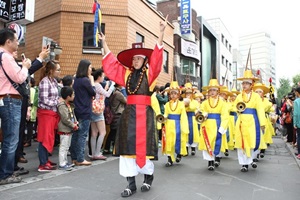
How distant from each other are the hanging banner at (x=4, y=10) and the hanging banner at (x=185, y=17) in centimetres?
1704

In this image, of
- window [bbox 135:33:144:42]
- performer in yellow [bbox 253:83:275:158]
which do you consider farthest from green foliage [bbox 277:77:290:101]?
performer in yellow [bbox 253:83:275:158]

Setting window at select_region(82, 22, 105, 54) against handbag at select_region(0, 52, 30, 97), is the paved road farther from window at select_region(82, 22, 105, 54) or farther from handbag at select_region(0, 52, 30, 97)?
window at select_region(82, 22, 105, 54)

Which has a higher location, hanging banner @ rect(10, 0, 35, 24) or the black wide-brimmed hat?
hanging banner @ rect(10, 0, 35, 24)

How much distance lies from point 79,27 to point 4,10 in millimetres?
6101

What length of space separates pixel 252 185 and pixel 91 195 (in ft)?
8.41

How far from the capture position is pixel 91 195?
3.85m

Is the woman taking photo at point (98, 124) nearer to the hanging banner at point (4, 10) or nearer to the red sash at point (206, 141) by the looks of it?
the red sash at point (206, 141)

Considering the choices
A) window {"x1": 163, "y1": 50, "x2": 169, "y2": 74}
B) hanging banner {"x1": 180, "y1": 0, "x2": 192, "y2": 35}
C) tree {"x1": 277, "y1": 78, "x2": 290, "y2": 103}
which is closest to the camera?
window {"x1": 163, "y1": 50, "x2": 169, "y2": 74}

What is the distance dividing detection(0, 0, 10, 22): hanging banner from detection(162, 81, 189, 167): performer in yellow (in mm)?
6601

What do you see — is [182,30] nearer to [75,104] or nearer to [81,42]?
[81,42]

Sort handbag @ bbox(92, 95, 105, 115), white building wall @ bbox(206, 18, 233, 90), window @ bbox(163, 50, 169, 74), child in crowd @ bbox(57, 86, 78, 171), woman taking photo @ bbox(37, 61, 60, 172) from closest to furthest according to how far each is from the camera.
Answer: woman taking photo @ bbox(37, 61, 60, 172) < child in crowd @ bbox(57, 86, 78, 171) < handbag @ bbox(92, 95, 105, 115) < window @ bbox(163, 50, 169, 74) < white building wall @ bbox(206, 18, 233, 90)

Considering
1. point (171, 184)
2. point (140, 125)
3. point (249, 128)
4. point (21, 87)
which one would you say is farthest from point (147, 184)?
point (249, 128)

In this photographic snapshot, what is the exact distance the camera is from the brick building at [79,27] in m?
15.4

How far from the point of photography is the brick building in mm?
15391
